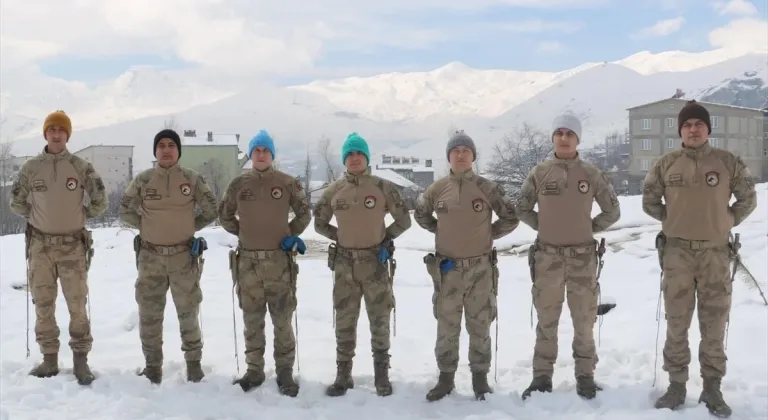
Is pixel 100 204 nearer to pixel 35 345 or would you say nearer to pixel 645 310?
pixel 35 345

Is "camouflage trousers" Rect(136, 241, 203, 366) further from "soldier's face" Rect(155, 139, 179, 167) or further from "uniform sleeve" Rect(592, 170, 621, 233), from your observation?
"uniform sleeve" Rect(592, 170, 621, 233)

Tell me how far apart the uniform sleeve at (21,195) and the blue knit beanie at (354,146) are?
2.98 metres

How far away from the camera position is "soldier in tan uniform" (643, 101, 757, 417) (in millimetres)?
5070

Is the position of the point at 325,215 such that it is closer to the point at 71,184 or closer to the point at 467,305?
the point at 467,305

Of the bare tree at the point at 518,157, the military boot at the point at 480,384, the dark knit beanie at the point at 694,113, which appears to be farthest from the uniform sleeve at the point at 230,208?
the bare tree at the point at 518,157

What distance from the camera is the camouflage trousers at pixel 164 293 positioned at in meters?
5.79

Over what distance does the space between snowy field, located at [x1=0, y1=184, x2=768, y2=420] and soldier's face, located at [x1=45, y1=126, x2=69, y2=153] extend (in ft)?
6.89

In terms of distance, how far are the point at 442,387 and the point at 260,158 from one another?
2600 millimetres

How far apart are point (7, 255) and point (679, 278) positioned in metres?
13.6

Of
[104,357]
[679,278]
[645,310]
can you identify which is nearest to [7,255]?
[104,357]

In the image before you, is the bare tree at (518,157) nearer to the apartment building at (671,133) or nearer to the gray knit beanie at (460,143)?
the apartment building at (671,133)

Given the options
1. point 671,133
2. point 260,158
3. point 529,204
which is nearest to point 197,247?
point 260,158

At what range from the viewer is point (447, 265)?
5477 millimetres

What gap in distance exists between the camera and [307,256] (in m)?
17.3
